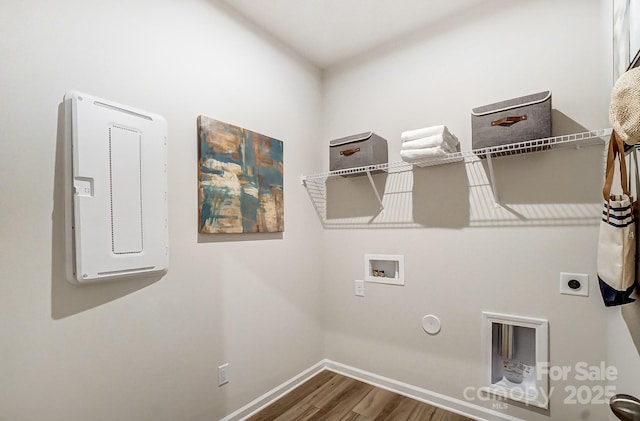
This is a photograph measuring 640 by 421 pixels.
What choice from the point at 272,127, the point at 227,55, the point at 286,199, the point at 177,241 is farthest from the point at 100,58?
the point at 286,199

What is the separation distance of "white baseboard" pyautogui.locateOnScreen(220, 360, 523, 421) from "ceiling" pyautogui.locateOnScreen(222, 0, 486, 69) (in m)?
2.47

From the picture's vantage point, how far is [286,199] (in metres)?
2.32

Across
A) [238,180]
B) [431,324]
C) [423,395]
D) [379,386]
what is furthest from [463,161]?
[379,386]

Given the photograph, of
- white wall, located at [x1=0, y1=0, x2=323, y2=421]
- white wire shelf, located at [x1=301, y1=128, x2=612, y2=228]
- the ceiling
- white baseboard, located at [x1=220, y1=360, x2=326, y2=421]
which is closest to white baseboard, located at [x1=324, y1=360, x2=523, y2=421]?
white baseboard, located at [x1=220, y1=360, x2=326, y2=421]

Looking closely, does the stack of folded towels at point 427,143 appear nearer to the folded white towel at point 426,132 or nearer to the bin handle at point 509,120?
the folded white towel at point 426,132

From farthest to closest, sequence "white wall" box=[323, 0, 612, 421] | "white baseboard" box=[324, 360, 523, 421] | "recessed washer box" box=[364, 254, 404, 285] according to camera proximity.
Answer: "recessed washer box" box=[364, 254, 404, 285] < "white baseboard" box=[324, 360, 523, 421] < "white wall" box=[323, 0, 612, 421]

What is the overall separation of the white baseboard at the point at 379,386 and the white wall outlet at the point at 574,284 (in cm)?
81

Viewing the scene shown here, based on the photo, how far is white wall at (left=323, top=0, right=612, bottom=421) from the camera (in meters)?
1.65

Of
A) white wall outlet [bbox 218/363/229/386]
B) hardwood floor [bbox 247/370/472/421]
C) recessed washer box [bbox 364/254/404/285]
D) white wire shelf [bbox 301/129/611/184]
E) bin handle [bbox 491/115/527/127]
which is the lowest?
hardwood floor [bbox 247/370/472/421]

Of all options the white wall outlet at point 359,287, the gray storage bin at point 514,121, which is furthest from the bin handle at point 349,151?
the white wall outlet at point 359,287

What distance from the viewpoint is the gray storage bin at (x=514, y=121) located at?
155 centimetres

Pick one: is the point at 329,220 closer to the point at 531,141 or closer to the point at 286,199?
the point at 286,199

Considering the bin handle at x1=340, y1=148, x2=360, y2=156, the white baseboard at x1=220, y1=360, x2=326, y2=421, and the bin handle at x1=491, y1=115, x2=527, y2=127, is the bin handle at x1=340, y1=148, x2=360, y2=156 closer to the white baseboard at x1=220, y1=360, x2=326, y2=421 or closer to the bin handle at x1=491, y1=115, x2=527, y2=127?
the bin handle at x1=491, y1=115, x2=527, y2=127

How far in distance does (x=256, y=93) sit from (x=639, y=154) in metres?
1.94
